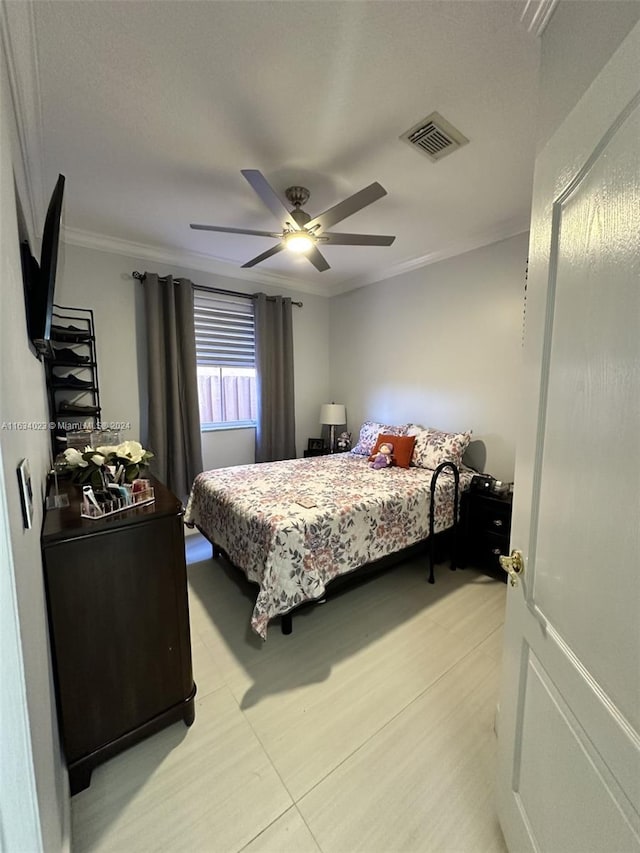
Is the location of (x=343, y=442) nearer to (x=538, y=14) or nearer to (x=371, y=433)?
(x=371, y=433)

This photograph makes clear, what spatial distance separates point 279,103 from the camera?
157cm

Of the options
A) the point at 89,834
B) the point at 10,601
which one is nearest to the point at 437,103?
the point at 10,601

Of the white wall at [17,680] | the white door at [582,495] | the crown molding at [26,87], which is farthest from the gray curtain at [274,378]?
the white door at [582,495]

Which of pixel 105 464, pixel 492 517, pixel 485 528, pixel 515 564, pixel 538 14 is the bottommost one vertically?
pixel 485 528

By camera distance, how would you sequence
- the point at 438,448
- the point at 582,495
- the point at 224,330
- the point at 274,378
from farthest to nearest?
the point at 274,378, the point at 224,330, the point at 438,448, the point at 582,495

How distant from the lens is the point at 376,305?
4012 mm

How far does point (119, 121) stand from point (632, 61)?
207 centimetres

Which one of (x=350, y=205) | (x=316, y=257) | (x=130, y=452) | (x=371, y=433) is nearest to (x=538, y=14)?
(x=350, y=205)

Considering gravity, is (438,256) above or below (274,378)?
above

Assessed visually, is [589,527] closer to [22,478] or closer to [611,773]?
[611,773]

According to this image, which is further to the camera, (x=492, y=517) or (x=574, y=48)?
(x=492, y=517)

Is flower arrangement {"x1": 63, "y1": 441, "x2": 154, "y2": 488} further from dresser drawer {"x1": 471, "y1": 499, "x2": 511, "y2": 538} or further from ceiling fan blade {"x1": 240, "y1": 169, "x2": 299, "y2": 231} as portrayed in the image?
dresser drawer {"x1": 471, "y1": 499, "x2": 511, "y2": 538}

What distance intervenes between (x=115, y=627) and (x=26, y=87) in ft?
7.13

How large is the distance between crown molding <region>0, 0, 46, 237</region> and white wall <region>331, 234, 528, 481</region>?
10.00ft
